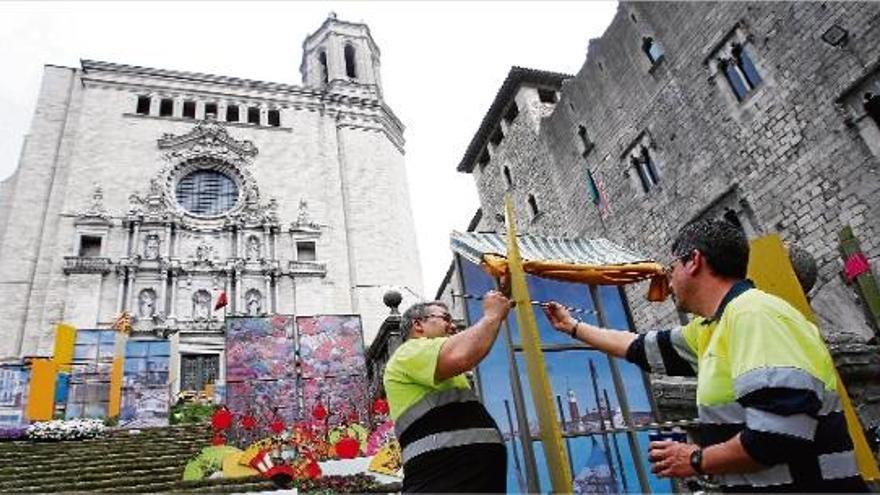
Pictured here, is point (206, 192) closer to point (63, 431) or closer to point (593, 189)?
point (63, 431)

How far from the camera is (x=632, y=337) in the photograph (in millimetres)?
2998

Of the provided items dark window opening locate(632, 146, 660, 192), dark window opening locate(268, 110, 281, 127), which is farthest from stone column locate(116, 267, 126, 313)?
dark window opening locate(632, 146, 660, 192)

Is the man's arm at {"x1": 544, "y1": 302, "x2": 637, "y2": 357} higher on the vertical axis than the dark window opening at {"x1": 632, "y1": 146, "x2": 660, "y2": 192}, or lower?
lower

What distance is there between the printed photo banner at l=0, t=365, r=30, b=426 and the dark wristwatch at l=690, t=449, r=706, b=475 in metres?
19.5

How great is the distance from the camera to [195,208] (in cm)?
2939

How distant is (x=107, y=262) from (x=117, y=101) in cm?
1050

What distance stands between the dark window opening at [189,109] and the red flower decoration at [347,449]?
27709 mm

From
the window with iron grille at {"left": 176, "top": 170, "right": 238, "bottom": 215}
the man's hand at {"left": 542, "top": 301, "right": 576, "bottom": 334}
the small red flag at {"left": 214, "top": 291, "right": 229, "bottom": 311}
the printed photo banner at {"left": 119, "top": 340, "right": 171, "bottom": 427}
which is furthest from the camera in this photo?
the window with iron grille at {"left": 176, "top": 170, "right": 238, "bottom": 215}

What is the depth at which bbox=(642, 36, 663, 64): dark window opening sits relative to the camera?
14743mm

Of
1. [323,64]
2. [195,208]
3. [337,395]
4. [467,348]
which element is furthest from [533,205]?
[323,64]

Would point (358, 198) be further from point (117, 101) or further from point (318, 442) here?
point (318, 442)

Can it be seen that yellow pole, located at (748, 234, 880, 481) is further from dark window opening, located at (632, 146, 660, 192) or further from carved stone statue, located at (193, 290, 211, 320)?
carved stone statue, located at (193, 290, 211, 320)

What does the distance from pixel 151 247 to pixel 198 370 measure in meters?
6.82

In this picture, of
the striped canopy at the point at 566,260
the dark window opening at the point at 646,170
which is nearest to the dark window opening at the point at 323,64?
the dark window opening at the point at 646,170
